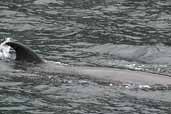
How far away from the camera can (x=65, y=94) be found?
480 inches

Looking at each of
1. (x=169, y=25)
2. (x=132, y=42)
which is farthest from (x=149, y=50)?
(x=169, y=25)

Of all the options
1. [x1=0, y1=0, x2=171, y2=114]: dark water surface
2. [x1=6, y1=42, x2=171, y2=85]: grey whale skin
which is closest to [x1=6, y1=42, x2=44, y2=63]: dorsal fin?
[x1=6, y1=42, x2=171, y2=85]: grey whale skin

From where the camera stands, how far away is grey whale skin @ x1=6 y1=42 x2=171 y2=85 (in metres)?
12.6

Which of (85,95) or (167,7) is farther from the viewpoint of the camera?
(167,7)

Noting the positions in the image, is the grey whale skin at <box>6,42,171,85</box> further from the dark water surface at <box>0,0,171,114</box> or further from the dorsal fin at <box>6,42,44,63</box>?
the dark water surface at <box>0,0,171,114</box>

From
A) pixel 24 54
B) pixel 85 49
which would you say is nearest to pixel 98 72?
pixel 24 54

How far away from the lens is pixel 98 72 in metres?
13.1

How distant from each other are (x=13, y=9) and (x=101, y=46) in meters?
4.71

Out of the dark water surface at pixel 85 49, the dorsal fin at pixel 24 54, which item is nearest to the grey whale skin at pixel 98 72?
the dorsal fin at pixel 24 54

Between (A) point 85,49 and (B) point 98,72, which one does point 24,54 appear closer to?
(B) point 98,72

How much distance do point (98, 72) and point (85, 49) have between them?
3589 millimetres

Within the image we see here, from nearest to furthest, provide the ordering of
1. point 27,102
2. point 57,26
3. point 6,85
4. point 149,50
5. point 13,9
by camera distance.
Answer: point 27,102 → point 6,85 → point 149,50 → point 57,26 → point 13,9

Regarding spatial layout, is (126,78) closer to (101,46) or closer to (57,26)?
(101,46)

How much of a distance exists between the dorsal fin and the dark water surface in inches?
8.0
